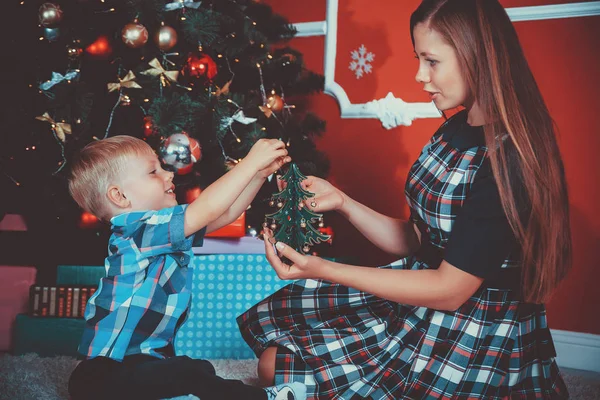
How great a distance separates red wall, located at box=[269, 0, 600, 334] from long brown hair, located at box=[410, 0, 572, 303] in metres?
1.01

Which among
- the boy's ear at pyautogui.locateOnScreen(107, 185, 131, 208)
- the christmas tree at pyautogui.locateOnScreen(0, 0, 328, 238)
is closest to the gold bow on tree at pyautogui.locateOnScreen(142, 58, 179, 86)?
the christmas tree at pyautogui.locateOnScreen(0, 0, 328, 238)

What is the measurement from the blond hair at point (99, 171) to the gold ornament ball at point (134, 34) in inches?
23.1

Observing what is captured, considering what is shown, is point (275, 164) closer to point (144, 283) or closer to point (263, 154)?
point (263, 154)

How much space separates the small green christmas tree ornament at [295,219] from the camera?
114 centimetres

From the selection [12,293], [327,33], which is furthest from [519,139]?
[12,293]

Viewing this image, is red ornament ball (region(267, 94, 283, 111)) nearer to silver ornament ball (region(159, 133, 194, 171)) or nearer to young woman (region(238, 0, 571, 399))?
silver ornament ball (region(159, 133, 194, 171))

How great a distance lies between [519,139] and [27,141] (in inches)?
66.5

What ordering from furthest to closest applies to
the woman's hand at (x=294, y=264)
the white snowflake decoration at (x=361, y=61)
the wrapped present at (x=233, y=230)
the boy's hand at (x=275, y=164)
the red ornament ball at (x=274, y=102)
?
the white snowflake decoration at (x=361, y=61), the red ornament ball at (x=274, y=102), the wrapped present at (x=233, y=230), the boy's hand at (x=275, y=164), the woman's hand at (x=294, y=264)

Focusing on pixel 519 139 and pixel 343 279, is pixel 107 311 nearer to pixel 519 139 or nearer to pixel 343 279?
pixel 343 279

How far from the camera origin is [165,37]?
73.3 inches

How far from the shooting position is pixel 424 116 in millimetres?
2316

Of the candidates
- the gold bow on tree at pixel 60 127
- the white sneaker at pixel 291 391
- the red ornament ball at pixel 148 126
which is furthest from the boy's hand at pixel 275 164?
the gold bow on tree at pixel 60 127

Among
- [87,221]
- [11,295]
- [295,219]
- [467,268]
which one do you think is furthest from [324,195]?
[11,295]

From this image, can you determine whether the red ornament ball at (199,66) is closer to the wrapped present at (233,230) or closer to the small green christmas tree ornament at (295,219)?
the wrapped present at (233,230)
